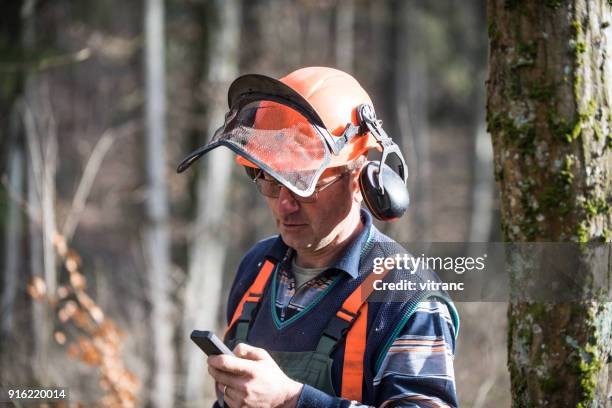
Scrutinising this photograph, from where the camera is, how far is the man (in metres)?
2.33

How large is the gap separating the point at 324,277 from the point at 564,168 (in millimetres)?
943

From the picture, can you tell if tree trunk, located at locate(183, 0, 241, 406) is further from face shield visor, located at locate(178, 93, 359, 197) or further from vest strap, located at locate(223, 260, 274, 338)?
face shield visor, located at locate(178, 93, 359, 197)

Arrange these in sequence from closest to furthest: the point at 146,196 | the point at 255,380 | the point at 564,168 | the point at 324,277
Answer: the point at 255,380, the point at 564,168, the point at 324,277, the point at 146,196

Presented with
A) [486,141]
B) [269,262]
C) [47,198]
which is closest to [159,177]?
[47,198]

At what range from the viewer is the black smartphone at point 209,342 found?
2.31 metres

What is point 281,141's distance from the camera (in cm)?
259

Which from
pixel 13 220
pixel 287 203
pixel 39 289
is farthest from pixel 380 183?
pixel 13 220

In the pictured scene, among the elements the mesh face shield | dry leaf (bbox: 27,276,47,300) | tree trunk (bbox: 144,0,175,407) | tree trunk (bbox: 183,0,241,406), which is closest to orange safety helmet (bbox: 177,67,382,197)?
the mesh face shield

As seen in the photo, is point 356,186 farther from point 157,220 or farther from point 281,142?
point 157,220

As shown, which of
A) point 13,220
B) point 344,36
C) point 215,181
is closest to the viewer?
point 13,220

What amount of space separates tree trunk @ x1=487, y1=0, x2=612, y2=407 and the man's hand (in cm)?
94

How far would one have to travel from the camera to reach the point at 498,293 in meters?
2.78

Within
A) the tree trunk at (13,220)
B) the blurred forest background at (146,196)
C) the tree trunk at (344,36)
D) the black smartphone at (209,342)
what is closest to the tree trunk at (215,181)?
the blurred forest background at (146,196)

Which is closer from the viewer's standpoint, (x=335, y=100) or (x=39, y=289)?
(x=335, y=100)
